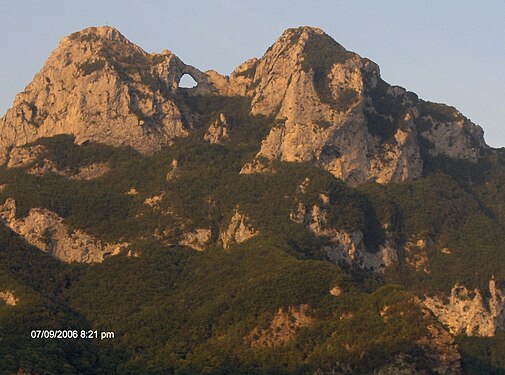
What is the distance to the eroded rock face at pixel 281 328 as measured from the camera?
18975 cm

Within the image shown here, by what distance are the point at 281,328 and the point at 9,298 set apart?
129 feet

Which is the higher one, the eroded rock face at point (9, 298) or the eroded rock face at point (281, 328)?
the eroded rock face at point (9, 298)

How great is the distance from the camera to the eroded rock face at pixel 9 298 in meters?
195

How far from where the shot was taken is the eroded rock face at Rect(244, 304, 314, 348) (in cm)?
18975

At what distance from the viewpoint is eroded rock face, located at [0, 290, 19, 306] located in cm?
19462

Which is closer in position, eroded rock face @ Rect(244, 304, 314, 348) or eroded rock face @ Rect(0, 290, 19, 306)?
eroded rock face @ Rect(244, 304, 314, 348)

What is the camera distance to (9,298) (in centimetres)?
19612

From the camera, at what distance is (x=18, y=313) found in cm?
18900

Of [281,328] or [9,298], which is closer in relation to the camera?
[281,328]

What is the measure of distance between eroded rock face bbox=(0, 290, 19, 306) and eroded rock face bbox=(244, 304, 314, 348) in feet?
110

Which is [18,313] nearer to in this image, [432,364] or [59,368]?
[59,368]

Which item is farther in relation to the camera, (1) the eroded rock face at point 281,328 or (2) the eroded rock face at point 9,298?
(2) the eroded rock face at point 9,298

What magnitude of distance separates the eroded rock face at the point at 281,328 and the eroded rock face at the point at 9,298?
33.6m

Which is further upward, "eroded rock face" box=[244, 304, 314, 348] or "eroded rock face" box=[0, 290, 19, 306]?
"eroded rock face" box=[0, 290, 19, 306]
